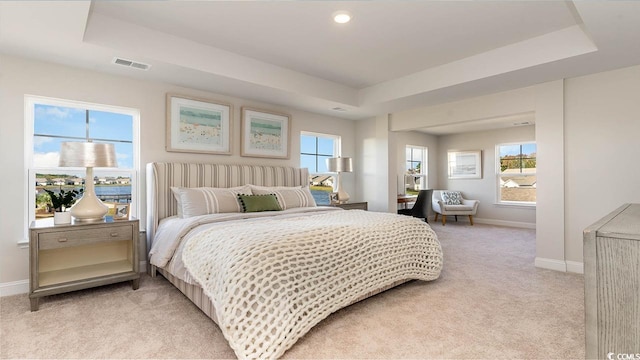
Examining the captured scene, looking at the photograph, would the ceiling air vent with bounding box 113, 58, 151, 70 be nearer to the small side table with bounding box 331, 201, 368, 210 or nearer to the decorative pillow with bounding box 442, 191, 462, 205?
the small side table with bounding box 331, 201, 368, 210

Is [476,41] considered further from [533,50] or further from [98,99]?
[98,99]

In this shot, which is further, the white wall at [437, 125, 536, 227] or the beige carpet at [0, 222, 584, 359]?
the white wall at [437, 125, 536, 227]

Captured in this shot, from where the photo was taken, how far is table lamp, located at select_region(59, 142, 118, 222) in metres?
2.70

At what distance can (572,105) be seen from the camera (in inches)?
139

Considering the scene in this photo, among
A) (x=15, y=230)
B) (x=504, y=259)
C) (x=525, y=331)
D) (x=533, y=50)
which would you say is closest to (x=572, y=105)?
(x=533, y=50)

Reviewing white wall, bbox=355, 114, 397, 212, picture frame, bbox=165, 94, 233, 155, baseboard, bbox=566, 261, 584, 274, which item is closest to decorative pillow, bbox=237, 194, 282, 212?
picture frame, bbox=165, 94, 233, 155

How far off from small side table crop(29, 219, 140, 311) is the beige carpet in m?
0.14

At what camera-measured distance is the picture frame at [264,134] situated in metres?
4.25

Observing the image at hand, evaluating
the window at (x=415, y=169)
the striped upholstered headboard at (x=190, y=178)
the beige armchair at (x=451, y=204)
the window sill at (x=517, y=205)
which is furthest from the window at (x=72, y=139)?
the window sill at (x=517, y=205)

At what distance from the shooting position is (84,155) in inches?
107

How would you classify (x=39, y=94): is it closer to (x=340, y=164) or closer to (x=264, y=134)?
(x=264, y=134)

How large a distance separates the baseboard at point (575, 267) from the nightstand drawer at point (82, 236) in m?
4.59

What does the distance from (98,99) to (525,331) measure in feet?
13.9

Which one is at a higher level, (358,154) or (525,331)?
(358,154)
